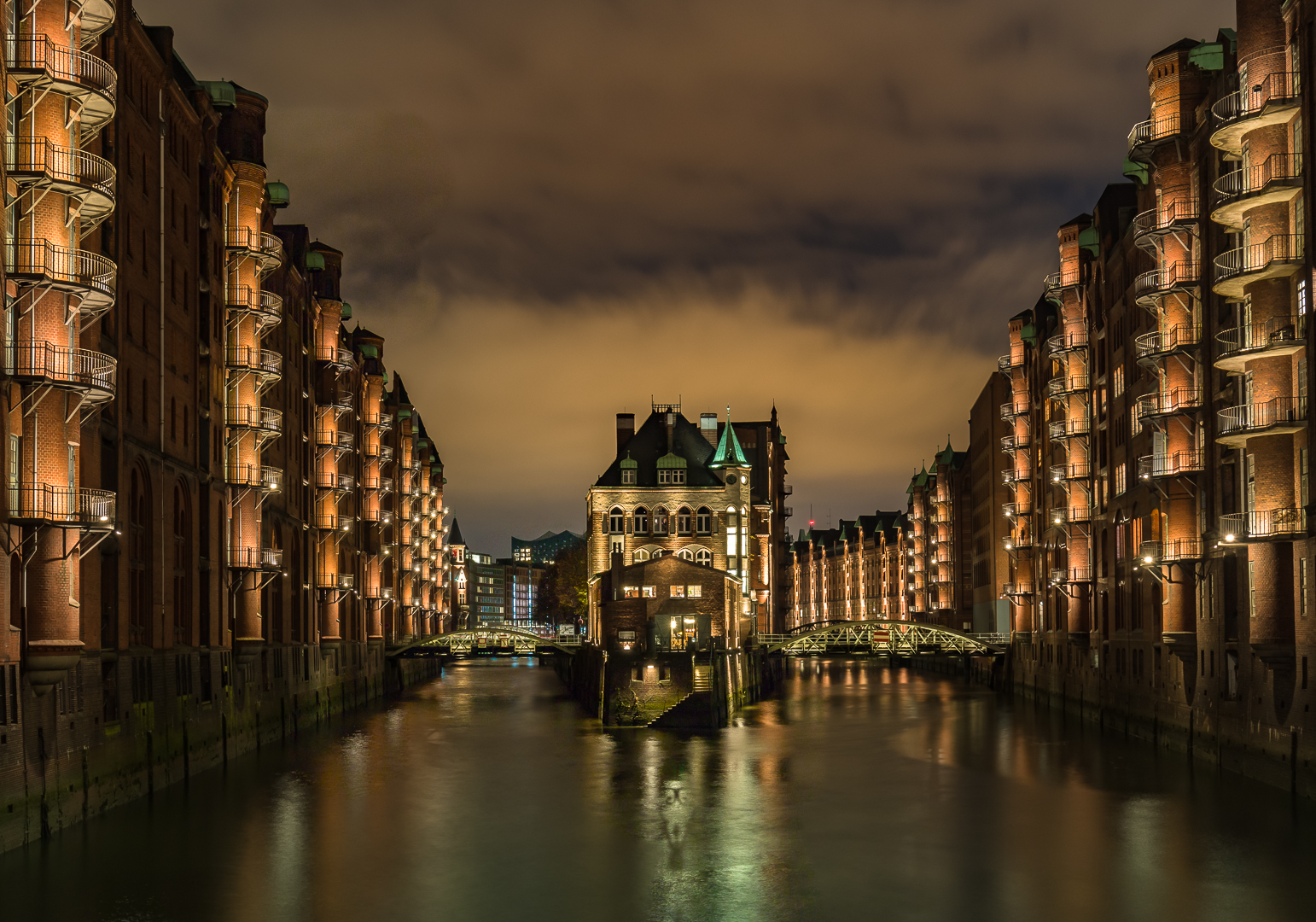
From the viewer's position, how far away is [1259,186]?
1809 inches

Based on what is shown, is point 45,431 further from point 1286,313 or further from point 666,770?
point 1286,313

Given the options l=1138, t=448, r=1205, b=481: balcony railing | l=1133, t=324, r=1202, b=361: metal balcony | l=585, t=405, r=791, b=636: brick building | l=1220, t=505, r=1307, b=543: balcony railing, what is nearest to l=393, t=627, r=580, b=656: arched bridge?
l=585, t=405, r=791, b=636: brick building

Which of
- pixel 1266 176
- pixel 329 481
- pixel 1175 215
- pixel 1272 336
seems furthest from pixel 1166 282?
pixel 329 481

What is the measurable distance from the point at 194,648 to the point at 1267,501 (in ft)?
128

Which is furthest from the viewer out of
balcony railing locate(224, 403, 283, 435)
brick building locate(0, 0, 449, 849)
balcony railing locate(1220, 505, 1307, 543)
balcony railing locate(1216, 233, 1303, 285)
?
balcony railing locate(224, 403, 283, 435)

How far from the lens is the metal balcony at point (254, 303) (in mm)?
63125

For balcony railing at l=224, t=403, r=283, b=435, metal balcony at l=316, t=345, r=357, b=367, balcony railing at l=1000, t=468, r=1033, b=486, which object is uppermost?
metal balcony at l=316, t=345, r=357, b=367

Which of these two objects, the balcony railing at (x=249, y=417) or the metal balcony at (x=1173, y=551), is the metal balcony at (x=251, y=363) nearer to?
the balcony railing at (x=249, y=417)

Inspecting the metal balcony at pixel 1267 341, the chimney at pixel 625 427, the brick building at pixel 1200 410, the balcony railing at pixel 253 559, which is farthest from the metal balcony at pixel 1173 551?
the chimney at pixel 625 427

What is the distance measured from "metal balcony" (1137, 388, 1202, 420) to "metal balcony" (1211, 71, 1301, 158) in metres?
11.2

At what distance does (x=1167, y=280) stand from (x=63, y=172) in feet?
132

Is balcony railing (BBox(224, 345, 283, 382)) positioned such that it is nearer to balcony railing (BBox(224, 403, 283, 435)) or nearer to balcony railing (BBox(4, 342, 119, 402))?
balcony railing (BBox(224, 403, 283, 435))

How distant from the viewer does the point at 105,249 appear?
44.4m

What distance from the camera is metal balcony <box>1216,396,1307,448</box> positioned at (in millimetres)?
44450
